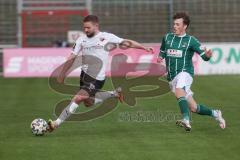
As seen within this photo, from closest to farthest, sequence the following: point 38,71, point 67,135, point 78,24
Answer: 1. point 67,135
2. point 38,71
3. point 78,24

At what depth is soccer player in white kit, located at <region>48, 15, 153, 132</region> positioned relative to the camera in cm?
1202

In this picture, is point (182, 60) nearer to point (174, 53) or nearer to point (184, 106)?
point (174, 53)

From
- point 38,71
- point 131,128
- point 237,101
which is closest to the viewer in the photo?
point 131,128

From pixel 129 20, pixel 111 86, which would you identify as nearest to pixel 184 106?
pixel 111 86

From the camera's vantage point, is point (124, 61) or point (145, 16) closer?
point (124, 61)

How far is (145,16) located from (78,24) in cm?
305

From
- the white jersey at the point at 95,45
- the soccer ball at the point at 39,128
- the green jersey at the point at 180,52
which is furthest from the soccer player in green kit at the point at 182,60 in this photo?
the soccer ball at the point at 39,128

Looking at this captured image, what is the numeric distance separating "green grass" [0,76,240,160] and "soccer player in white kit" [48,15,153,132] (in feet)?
1.66

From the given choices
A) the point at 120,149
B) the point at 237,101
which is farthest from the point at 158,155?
the point at 237,101

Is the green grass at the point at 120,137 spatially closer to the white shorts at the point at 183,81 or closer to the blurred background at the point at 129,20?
the white shorts at the point at 183,81

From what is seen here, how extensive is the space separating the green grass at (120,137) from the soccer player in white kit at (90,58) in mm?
507

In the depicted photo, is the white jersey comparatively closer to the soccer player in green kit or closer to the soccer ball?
the soccer player in green kit

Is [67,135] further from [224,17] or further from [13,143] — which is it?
[224,17]

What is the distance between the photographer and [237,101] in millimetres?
17297
